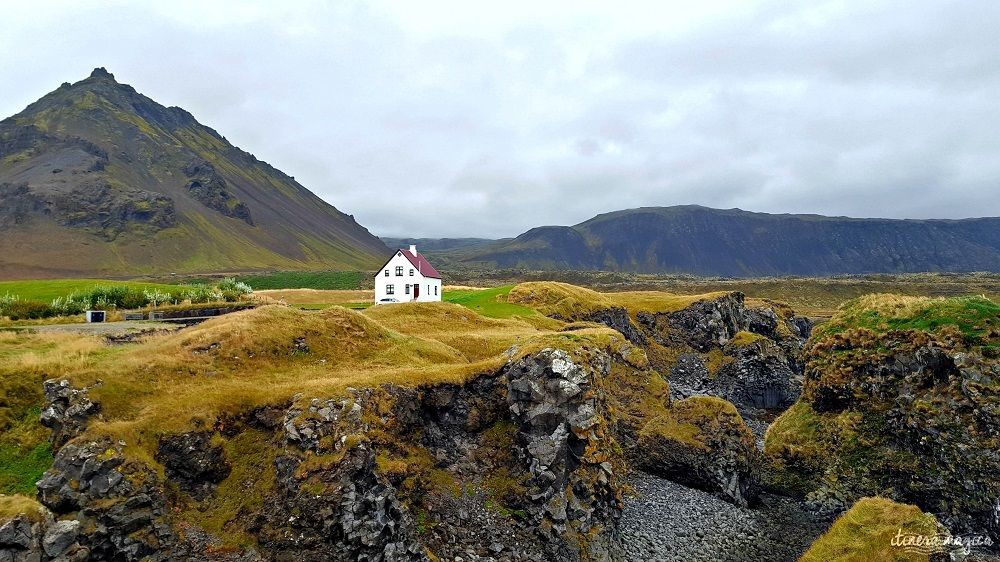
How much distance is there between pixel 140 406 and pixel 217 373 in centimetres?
401

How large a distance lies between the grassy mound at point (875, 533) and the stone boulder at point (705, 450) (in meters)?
11.2

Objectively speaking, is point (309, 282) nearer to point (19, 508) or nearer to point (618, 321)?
point (618, 321)

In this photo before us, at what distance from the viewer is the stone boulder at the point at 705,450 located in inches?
1155

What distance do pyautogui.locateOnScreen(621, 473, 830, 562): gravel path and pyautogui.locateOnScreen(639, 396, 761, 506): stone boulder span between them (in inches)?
37.1

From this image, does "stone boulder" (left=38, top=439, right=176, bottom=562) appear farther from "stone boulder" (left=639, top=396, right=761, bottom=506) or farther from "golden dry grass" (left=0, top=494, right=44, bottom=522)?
"stone boulder" (left=639, top=396, right=761, bottom=506)

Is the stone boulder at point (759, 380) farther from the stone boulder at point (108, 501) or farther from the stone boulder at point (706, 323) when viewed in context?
the stone boulder at point (108, 501)

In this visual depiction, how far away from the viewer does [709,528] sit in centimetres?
2594

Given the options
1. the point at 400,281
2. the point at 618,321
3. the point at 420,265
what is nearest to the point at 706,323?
the point at 618,321

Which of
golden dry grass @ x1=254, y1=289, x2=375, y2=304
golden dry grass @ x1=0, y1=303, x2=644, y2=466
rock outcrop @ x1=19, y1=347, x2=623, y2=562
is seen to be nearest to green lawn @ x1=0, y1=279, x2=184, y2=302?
golden dry grass @ x1=254, y1=289, x2=375, y2=304

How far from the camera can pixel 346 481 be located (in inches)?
783

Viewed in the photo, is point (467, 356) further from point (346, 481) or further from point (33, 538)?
point (33, 538)

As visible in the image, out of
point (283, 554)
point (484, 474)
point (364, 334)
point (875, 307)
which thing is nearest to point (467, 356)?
point (364, 334)

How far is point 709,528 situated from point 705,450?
550 centimetres

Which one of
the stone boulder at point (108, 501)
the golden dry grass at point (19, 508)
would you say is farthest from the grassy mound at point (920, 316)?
the golden dry grass at point (19, 508)
